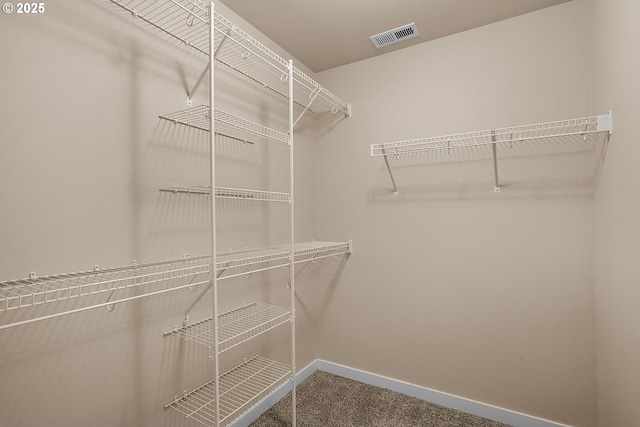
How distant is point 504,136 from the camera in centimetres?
179

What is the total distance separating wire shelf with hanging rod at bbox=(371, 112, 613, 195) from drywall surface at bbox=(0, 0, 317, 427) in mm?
1177

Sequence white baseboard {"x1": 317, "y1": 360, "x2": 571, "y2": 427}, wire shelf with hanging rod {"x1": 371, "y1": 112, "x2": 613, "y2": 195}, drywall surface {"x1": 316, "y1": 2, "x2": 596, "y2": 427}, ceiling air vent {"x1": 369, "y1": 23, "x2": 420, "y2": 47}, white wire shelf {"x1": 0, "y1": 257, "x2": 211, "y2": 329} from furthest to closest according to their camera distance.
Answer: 1. ceiling air vent {"x1": 369, "y1": 23, "x2": 420, "y2": 47}
2. white baseboard {"x1": 317, "y1": 360, "x2": 571, "y2": 427}
3. drywall surface {"x1": 316, "y1": 2, "x2": 596, "y2": 427}
4. wire shelf with hanging rod {"x1": 371, "y1": 112, "x2": 613, "y2": 195}
5. white wire shelf {"x1": 0, "y1": 257, "x2": 211, "y2": 329}

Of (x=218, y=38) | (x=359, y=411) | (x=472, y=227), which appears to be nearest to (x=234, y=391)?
(x=359, y=411)

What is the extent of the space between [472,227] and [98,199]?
6.49ft

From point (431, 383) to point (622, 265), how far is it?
A: 4.36 ft

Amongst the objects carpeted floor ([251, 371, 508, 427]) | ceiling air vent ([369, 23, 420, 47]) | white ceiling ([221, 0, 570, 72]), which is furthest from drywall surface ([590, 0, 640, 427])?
ceiling air vent ([369, 23, 420, 47])

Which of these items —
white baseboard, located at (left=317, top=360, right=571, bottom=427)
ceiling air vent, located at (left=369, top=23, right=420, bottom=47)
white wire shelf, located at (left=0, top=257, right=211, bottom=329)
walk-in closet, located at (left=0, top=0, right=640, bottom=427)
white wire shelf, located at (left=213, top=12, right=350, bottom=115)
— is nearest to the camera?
white wire shelf, located at (left=0, top=257, right=211, bottom=329)

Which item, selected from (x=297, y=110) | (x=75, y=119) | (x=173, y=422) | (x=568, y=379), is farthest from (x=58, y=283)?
(x=568, y=379)

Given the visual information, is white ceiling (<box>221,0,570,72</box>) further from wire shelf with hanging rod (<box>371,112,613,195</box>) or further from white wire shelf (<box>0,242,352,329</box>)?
white wire shelf (<box>0,242,352,329</box>)

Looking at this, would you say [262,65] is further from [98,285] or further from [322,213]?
[98,285]

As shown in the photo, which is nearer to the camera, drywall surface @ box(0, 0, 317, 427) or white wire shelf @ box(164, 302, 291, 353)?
drywall surface @ box(0, 0, 317, 427)

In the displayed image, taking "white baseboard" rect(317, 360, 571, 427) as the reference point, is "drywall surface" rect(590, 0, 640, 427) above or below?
above

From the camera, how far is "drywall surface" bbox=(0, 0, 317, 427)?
0.95m

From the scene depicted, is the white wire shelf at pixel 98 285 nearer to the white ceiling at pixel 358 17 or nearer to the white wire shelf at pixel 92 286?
the white wire shelf at pixel 92 286
